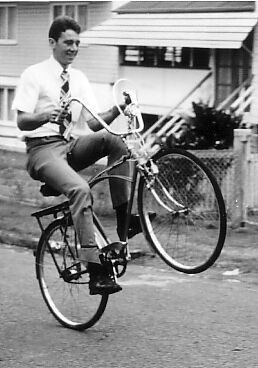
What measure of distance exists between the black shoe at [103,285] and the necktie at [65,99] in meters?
0.96

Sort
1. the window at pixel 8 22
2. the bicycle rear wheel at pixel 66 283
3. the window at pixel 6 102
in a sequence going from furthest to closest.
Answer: the window at pixel 6 102 < the window at pixel 8 22 < the bicycle rear wheel at pixel 66 283

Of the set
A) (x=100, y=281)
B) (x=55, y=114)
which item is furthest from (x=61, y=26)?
(x=100, y=281)

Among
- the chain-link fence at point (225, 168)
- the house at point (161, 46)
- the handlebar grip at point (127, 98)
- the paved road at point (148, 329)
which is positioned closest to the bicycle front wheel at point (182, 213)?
the handlebar grip at point (127, 98)

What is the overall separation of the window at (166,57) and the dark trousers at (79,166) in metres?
17.1

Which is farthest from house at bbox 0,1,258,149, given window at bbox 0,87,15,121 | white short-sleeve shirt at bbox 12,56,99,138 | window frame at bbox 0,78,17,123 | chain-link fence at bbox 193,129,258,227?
white short-sleeve shirt at bbox 12,56,99,138

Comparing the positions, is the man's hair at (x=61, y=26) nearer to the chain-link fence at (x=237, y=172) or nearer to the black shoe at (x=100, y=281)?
the black shoe at (x=100, y=281)

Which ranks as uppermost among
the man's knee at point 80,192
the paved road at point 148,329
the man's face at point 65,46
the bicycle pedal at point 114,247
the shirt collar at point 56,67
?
the man's face at point 65,46

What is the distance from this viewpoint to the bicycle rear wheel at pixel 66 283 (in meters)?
6.26

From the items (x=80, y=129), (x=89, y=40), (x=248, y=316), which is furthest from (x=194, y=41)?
(x=248, y=316)

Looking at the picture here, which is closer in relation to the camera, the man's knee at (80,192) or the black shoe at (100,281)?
the man's knee at (80,192)

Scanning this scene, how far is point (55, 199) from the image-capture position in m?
12.7

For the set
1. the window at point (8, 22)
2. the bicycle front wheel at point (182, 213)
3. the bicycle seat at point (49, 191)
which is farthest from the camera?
the window at point (8, 22)

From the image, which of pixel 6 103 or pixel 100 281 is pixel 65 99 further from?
pixel 6 103

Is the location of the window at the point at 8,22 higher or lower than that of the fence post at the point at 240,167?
higher
